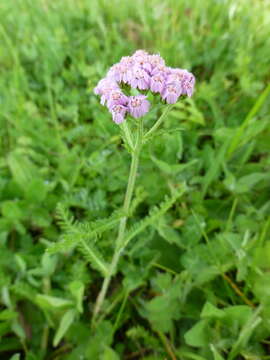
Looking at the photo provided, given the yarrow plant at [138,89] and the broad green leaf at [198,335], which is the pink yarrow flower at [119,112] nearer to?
the yarrow plant at [138,89]

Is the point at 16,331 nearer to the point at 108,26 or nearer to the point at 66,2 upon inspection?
the point at 108,26

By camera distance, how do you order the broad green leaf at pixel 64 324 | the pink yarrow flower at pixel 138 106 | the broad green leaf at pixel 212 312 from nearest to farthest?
the pink yarrow flower at pixel 138 106, the broad green leaf at pixel 212 312, the broad green leaf at pixel 64 324

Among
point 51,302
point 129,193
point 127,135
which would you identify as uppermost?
point 127,135

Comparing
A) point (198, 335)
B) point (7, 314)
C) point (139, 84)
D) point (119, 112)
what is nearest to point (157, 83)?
point (139, 84)

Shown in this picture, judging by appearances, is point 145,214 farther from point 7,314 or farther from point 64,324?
point 7,314

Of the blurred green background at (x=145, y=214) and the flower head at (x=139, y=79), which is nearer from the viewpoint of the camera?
the flower head at (x=139, y=79)

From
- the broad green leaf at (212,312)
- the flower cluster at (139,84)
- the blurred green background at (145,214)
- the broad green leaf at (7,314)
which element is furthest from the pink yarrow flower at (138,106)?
the broad green leaf at (7,314)

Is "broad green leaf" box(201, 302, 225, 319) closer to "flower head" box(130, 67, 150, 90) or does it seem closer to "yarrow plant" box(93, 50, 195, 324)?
"yarrow plant" box(93, 50, 195, 324)
